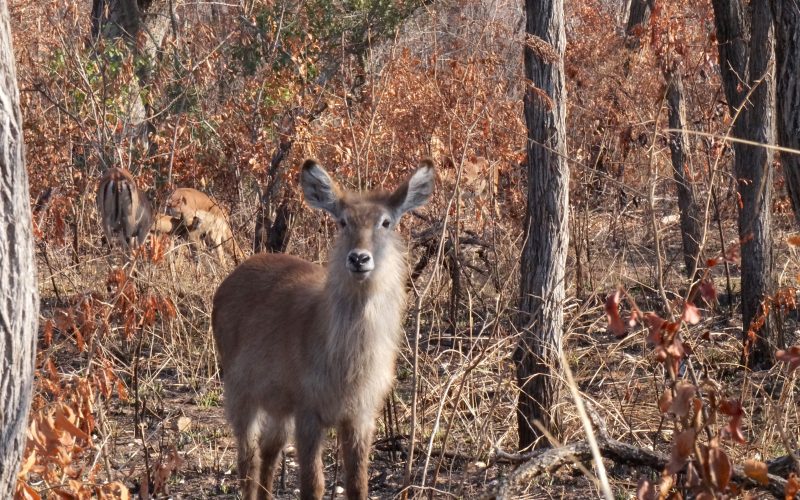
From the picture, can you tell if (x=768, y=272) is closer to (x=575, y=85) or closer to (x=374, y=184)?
(x=374, y=184)

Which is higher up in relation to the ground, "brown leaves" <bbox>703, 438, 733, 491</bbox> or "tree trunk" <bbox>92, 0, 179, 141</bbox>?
"tree trunk" <bbox>92, 0, 179, 141</bbox>

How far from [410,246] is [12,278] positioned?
215 inches

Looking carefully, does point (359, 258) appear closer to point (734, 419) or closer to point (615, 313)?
point (615, 313)

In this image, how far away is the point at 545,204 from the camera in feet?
20.1

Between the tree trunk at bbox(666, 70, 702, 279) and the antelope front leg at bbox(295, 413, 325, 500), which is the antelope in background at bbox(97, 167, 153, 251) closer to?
the tree trunk at bbox(666, 70, 702, 279)

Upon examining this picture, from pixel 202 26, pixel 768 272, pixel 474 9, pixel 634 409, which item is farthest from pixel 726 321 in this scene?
pixel 474 9

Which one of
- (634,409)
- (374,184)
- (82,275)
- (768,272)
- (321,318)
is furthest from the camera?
(82,275)

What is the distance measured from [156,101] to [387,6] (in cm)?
404

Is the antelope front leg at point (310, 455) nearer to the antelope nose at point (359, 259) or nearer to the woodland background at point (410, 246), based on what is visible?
the woodland background at point (410, 246)

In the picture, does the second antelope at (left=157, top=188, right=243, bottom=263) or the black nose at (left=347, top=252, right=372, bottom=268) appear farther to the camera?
the second antelope at (left=157, top=188, right=243, bottom=263)

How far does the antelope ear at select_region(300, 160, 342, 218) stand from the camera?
620 centimetres

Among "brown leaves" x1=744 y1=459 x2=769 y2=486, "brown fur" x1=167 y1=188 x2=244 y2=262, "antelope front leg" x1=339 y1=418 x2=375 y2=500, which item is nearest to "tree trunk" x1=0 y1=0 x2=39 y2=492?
"brown leaves" x1=744 y1=459 x2=769 y2=486

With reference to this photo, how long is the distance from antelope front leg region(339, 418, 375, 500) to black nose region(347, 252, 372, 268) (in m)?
0.91

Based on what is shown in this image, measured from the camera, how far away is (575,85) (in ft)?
38.2
